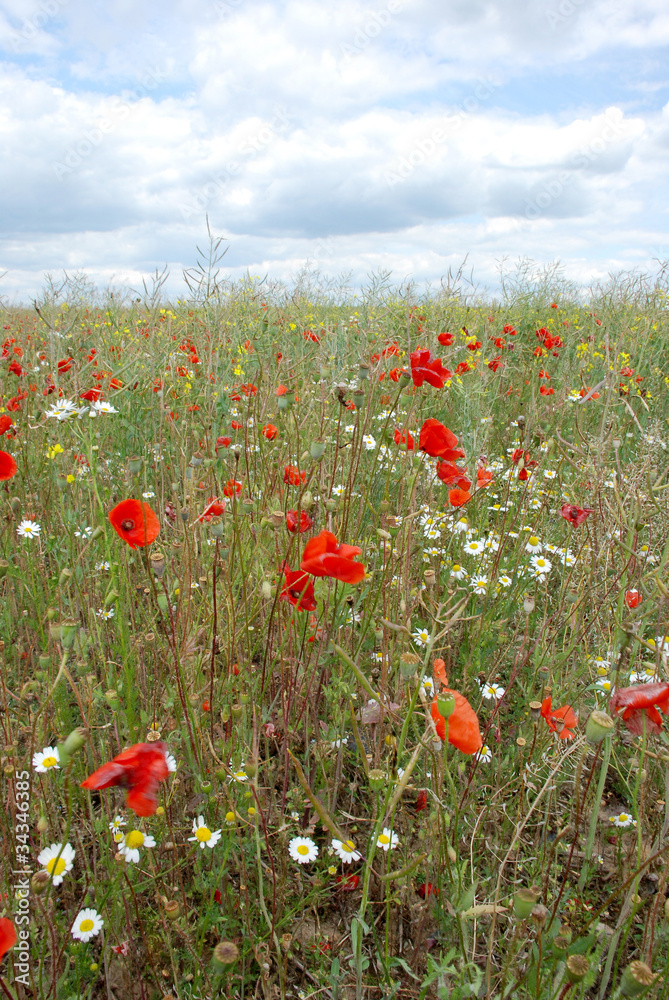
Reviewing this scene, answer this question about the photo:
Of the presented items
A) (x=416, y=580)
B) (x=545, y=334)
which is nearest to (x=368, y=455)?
(x=416, y=580)

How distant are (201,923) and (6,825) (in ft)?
1.66

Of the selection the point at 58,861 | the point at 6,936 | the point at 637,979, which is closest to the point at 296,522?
the point at 58,861

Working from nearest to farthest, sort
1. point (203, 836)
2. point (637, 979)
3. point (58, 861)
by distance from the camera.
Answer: point (637, 979), point (58, 861), point (203, 836)

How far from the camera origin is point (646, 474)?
5.83 feet

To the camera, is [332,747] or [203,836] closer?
[203,836]

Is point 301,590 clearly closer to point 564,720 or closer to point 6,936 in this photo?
point 564,720

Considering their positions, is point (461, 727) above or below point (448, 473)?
below

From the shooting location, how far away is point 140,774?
2.96 feet

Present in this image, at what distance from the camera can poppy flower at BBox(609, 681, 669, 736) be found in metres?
0.96

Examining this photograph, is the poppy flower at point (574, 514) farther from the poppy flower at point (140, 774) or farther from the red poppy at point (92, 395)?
the red poppy at point (92, 395)

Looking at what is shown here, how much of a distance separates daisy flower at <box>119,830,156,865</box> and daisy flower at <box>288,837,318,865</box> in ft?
1.24

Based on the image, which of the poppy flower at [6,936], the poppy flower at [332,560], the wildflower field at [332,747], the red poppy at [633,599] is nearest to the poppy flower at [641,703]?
the wildflower field at [332,747]

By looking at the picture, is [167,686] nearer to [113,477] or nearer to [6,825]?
[6,825]

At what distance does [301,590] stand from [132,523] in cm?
47
